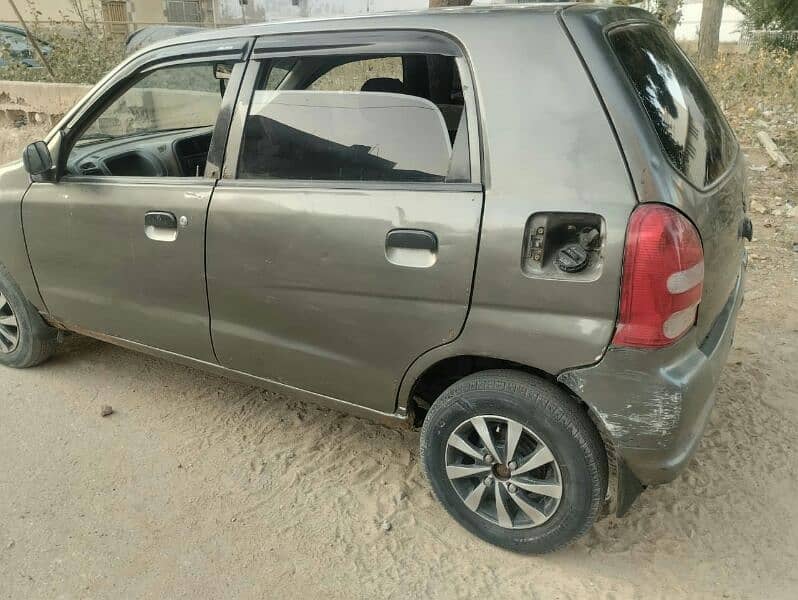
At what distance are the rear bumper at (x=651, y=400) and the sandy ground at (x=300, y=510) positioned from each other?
0.52 meters

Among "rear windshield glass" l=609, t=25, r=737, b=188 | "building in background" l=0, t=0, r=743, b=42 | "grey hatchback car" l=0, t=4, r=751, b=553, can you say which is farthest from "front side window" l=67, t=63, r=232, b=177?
"building in background" l=0, t=0, r=743, b=42

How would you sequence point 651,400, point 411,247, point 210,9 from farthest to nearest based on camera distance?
point 210,9, point 411,247, point 651,400

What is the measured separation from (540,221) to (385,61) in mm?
1048

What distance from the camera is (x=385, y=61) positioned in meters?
2.60

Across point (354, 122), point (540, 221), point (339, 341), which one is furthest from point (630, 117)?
point (339, 341)

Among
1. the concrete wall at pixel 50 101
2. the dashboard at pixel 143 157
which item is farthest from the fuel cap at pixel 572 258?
the concrete wall at pixel 50 101

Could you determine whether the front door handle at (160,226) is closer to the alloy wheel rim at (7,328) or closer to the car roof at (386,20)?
the car roof at (386,20)

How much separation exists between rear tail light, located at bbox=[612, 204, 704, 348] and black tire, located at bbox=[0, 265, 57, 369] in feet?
10.4

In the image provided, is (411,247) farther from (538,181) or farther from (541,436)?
(541,436)

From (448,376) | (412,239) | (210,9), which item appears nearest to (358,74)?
(412,239)

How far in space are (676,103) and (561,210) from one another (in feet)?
2.29

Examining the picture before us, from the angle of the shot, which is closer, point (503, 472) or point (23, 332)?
point (503, 472)

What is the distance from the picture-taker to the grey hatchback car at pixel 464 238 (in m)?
1.96

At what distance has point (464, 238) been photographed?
6.93 ft
